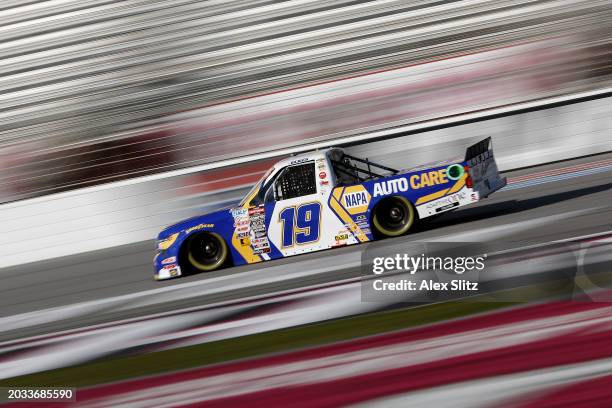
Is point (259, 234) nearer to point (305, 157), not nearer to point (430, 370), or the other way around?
point (305, 157)

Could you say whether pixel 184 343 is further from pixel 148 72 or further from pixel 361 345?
pixel 148 72

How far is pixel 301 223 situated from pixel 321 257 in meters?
0.43

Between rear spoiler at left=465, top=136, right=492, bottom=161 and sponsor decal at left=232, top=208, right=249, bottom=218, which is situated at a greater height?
rear spoiler at left=465, top=136, right=492, bottom=161

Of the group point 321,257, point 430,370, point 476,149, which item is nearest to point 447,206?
point 476,149

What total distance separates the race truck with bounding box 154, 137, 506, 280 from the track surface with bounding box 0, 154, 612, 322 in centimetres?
18

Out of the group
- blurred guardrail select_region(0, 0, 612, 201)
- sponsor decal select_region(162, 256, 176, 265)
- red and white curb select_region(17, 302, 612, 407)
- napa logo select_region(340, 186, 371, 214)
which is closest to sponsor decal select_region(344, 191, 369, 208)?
napa logo select_region(340, 186, 371, 214)

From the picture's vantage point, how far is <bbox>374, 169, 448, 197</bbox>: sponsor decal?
28.5 ft

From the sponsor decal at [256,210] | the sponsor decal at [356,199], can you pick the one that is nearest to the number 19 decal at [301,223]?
the sponsor decal at [256,210]

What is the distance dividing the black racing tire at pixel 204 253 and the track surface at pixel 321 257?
0.14 metres

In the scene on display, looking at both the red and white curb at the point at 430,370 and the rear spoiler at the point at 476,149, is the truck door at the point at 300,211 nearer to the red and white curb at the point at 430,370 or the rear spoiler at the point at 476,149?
the rear spoiler at the point at 476,149

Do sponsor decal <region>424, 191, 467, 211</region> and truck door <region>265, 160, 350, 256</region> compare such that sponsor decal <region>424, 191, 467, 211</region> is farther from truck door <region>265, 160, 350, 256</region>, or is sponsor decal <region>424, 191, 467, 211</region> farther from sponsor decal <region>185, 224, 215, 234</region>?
sponsor decal <region>185, 224, 215, 234</region>

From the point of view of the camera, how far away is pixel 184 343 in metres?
6.57

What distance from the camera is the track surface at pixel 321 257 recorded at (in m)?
7.98

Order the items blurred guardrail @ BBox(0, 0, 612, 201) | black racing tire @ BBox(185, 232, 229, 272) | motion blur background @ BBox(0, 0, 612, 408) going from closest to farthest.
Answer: motion blur background @ BBox(0, 0, 612, 408)
black racing tire @ BBox(185, 232, 229, 272)
blurred guardrail @ BBox(0, 0, 612, 201)
